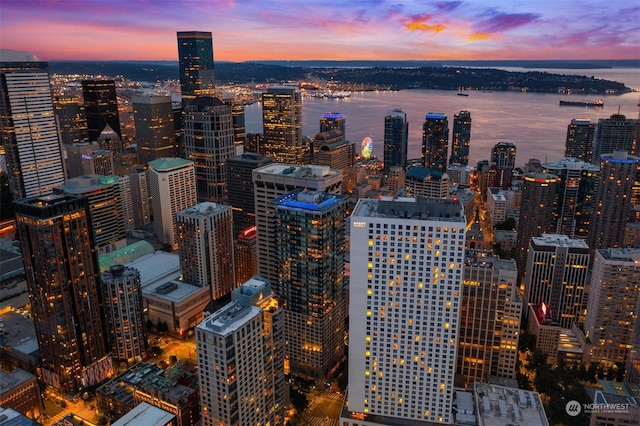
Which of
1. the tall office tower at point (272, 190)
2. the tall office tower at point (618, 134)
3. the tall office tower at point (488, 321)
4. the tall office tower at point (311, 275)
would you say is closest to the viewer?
the tall office tower at point (488, 321)

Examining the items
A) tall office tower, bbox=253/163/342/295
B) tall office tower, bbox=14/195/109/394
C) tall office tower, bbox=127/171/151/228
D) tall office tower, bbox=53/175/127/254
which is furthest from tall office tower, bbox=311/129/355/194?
tall office tower, bbox=14/195/109/394

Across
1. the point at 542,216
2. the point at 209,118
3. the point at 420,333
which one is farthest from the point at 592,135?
the point at 420,333

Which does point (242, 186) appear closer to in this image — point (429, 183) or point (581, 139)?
point (429, 183)

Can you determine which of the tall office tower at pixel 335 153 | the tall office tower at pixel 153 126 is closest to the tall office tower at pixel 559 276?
the tall office tower at pixel 335 153

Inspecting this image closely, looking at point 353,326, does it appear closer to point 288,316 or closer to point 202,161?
point 288,316

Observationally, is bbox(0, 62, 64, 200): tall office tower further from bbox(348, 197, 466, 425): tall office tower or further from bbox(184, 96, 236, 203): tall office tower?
bbox(348, 197, 466, 425): tall office tower

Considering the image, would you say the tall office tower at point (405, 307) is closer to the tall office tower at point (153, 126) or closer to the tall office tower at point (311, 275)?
the tall office tower at point (311, 275)
